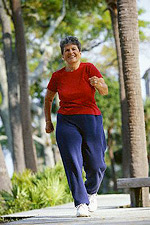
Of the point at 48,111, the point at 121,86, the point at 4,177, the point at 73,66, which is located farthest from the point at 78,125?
the point at 121,86

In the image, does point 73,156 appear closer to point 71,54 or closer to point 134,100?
point 71,54

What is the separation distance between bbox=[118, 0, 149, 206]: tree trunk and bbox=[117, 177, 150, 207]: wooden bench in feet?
0.17

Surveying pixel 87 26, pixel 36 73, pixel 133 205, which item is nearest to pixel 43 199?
pixel 133 205

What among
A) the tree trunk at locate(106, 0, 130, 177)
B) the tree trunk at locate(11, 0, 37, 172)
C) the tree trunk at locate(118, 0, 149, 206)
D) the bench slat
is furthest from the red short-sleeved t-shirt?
the tree trunk at locate(11, 0, 37, 172)

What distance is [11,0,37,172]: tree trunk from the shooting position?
58.1ft

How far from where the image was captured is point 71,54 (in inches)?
233

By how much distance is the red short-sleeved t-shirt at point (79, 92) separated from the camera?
580 cm

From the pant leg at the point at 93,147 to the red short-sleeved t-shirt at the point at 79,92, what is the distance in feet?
0.42

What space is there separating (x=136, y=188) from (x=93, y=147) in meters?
3.18

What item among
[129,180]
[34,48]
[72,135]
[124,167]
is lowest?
[124,167]

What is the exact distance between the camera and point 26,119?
702 inches

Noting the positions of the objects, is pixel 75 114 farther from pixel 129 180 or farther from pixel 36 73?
pixel 36 73

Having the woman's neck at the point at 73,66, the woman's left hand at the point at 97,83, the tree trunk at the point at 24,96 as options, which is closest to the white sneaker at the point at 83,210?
the woman's left hand at the point at 97,83

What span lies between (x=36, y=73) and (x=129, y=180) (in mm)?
16317
